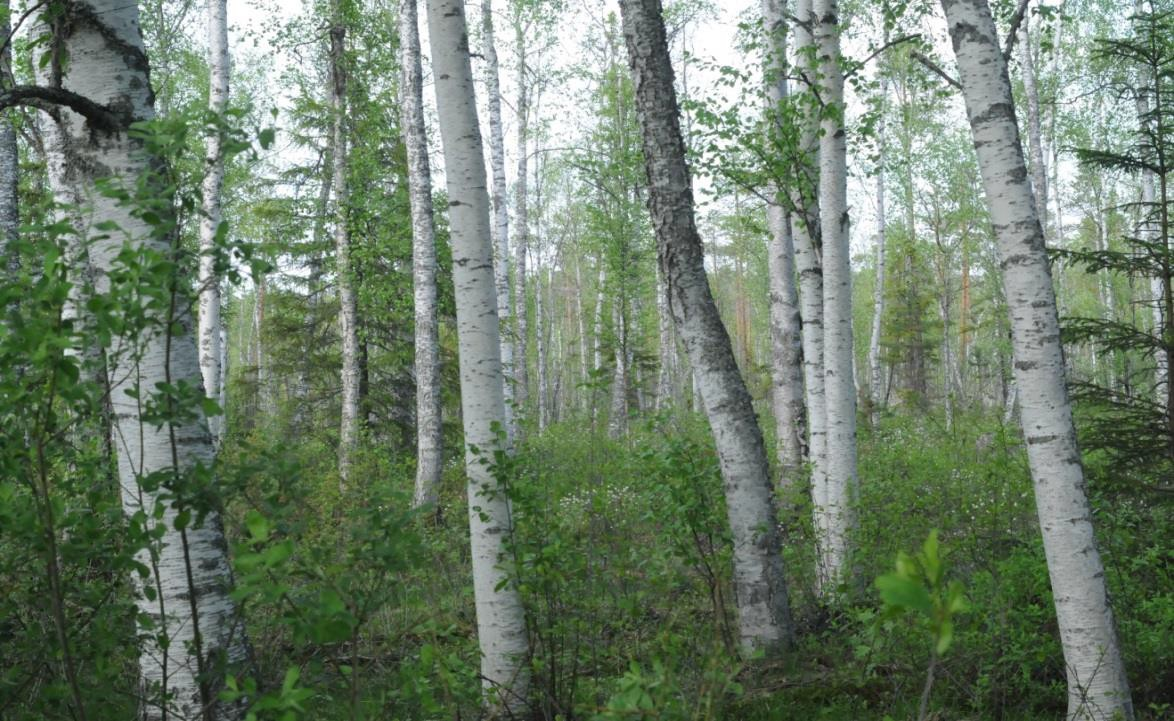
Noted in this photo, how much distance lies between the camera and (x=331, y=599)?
188cm

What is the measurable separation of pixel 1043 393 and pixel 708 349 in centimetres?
188

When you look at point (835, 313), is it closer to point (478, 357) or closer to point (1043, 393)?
point (1043, 393)

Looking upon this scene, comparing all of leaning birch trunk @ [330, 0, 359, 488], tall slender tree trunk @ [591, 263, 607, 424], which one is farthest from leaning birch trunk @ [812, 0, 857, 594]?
leaning birch trunk @ [330, 0, 359, 488]

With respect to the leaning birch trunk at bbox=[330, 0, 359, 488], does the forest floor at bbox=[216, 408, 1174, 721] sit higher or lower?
lower

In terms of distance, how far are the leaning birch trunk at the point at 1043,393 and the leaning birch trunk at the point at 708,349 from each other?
5.20 feet

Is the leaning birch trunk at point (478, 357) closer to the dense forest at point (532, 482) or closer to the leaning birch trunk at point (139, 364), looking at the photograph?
the dense forest at point (532, 482)

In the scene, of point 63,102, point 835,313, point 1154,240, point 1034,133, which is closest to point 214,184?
point 835,313

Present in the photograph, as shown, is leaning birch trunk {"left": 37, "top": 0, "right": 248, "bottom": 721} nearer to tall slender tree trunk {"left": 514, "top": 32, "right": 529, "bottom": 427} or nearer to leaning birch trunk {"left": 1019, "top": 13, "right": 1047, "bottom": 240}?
tall slender tree trunk {"left": 514, "top": 32, "right": 529, "bottom": 427}

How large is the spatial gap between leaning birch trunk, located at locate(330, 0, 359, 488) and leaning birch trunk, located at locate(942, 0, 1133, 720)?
29.2 feet

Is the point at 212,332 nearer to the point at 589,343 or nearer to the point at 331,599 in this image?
the point at 331,599

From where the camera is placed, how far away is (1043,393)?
382 cm

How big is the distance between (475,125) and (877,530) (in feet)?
12.8

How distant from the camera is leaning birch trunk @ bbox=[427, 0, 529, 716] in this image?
4.25 m

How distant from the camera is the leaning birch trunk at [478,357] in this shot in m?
4.25
